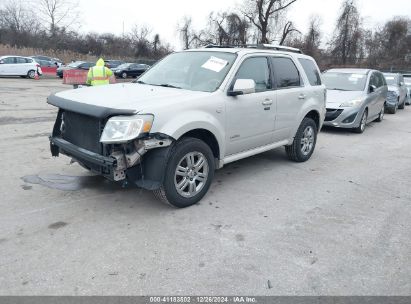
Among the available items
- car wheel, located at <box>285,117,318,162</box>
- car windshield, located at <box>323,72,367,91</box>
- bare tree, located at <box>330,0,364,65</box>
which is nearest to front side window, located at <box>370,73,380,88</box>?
car windshield, located at <box>323,72,367,91</box>

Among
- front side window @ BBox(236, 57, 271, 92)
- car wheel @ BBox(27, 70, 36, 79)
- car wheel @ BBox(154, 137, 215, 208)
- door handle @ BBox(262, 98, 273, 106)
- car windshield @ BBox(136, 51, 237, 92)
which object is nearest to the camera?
car wheel @ BBox(154, 137, 215, 208)

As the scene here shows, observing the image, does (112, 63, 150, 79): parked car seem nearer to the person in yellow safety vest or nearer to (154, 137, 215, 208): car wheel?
the person in yellow safety vest

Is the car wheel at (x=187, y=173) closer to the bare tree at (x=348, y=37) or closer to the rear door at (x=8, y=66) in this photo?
the rear door at (x=8, y=66)

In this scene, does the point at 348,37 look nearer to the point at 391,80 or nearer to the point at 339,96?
the point at 391,80

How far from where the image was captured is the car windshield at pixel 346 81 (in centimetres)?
1036

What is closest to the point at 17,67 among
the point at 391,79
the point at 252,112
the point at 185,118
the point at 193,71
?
the point at 391,79

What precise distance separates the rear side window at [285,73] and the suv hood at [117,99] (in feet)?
5.61

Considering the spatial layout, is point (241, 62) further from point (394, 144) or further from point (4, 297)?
point (394, 144)

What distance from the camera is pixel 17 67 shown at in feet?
83.9

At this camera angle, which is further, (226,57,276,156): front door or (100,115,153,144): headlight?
(226,57,276,156): front door

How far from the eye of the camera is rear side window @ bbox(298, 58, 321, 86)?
6.43 m

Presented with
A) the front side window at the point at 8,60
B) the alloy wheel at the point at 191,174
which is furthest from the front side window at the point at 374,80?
the front side window at the point at 8,60

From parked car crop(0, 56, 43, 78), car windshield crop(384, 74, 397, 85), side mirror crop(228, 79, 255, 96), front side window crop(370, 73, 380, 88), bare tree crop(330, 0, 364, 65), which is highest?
bare tree crop(330, 0, 364, 65)

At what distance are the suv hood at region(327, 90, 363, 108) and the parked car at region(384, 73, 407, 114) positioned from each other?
18.7 feet
